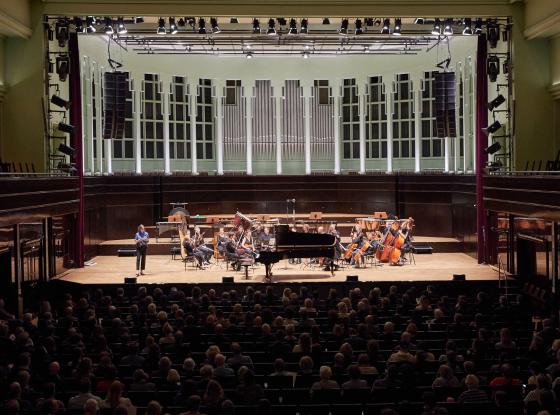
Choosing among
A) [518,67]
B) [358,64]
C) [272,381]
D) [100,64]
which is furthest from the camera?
[358,64]

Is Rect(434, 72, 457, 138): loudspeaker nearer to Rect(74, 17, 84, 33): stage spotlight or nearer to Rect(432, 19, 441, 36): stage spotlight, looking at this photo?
Rect(432, 19, 441, 36): stage spotlight

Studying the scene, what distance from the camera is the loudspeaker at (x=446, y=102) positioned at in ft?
71.1

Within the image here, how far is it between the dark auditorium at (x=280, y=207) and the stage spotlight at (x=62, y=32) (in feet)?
0.14

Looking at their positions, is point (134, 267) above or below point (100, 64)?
below

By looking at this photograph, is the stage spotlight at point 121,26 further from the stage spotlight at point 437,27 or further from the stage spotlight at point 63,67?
the stage spotlight at point 437,27

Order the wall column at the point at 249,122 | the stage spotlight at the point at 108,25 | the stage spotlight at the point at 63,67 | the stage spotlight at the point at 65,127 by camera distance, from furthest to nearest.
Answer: the wall column at the point at 249,122 → the stage spotlight at the point at 108,25 → the stage spotlight at the point at 65,127 → the stage spotlight at the point at 63,67

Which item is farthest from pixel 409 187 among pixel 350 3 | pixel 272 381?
pixel 272 381

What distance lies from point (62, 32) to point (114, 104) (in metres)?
2.83

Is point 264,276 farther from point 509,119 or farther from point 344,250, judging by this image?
point 509,119

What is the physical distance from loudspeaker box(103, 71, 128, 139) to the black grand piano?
693 cm

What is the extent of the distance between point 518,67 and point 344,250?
21.3ft

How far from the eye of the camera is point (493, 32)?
65.3 ft

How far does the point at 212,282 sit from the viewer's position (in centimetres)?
1716

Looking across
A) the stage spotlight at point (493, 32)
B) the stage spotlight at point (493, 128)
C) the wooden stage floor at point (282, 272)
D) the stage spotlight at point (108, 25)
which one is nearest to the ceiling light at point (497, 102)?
the stage spotlight at point (493, 128)
